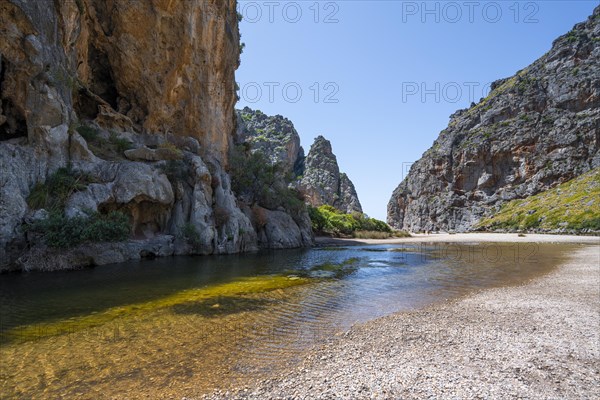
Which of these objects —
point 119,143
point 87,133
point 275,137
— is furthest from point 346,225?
point 275,137

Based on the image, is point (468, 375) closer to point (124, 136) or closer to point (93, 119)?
point (124, 136)

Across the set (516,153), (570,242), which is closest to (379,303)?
(570,242)

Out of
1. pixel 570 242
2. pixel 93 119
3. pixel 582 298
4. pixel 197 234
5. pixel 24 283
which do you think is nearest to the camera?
pixel 582 298

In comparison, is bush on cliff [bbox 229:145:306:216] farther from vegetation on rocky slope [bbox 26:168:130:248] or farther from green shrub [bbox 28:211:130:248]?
vegetation on rocky slope [bbox 26:168:130:248]

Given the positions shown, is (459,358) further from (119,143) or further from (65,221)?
(119,143)

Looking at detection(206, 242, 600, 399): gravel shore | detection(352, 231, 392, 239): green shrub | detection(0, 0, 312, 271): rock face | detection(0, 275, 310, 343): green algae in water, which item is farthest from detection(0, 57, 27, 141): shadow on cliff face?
detection(352, 231, 392, 239): green shrub

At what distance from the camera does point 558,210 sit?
225ft

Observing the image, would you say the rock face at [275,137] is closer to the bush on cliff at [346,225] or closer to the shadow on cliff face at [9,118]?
the bush on cliff at [346,225]

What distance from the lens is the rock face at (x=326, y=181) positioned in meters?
134

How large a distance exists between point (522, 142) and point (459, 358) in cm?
10687

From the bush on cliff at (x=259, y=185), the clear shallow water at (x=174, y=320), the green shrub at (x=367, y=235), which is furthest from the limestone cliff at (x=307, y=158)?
the clear shallow water at (x=174, y=320)

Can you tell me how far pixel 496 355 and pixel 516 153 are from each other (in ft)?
348

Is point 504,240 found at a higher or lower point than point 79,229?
lower

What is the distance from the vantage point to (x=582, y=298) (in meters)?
13.0
